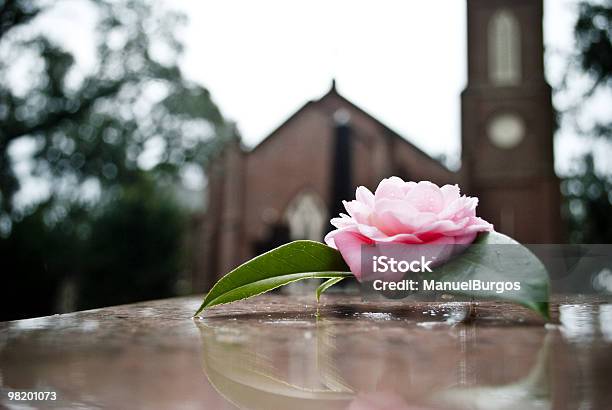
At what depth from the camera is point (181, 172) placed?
490 inches

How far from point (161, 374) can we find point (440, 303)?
52cm

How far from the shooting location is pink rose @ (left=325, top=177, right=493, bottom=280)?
65cm

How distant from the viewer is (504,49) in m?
12.9

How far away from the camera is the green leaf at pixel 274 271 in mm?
659

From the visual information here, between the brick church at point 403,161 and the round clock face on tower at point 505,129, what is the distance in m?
0.02

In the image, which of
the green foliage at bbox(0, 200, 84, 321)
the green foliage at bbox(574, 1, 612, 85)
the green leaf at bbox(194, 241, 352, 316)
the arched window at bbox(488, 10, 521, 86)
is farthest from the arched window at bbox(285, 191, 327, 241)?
the green leaf at bbox(194, 241, 352, 316)

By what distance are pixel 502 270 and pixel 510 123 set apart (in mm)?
Answer: 12930

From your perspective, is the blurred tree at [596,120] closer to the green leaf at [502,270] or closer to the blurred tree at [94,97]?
the blurred tree at [94,97]

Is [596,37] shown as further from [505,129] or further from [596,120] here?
[505,129]

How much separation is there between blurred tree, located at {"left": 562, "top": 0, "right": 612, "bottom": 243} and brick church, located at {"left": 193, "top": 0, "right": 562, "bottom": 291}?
63 cm

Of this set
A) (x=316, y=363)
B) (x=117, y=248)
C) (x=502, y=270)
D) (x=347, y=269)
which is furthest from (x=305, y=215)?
(x=316, y=363)

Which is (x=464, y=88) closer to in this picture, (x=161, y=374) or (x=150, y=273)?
(x=150, y=273)

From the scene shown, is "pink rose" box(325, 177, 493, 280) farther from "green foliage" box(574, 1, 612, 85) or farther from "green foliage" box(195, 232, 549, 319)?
"green foliage" box(574, 1, 612, 85)

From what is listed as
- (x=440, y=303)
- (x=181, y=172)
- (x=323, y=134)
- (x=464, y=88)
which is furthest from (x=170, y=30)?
(x=440, y=303)
